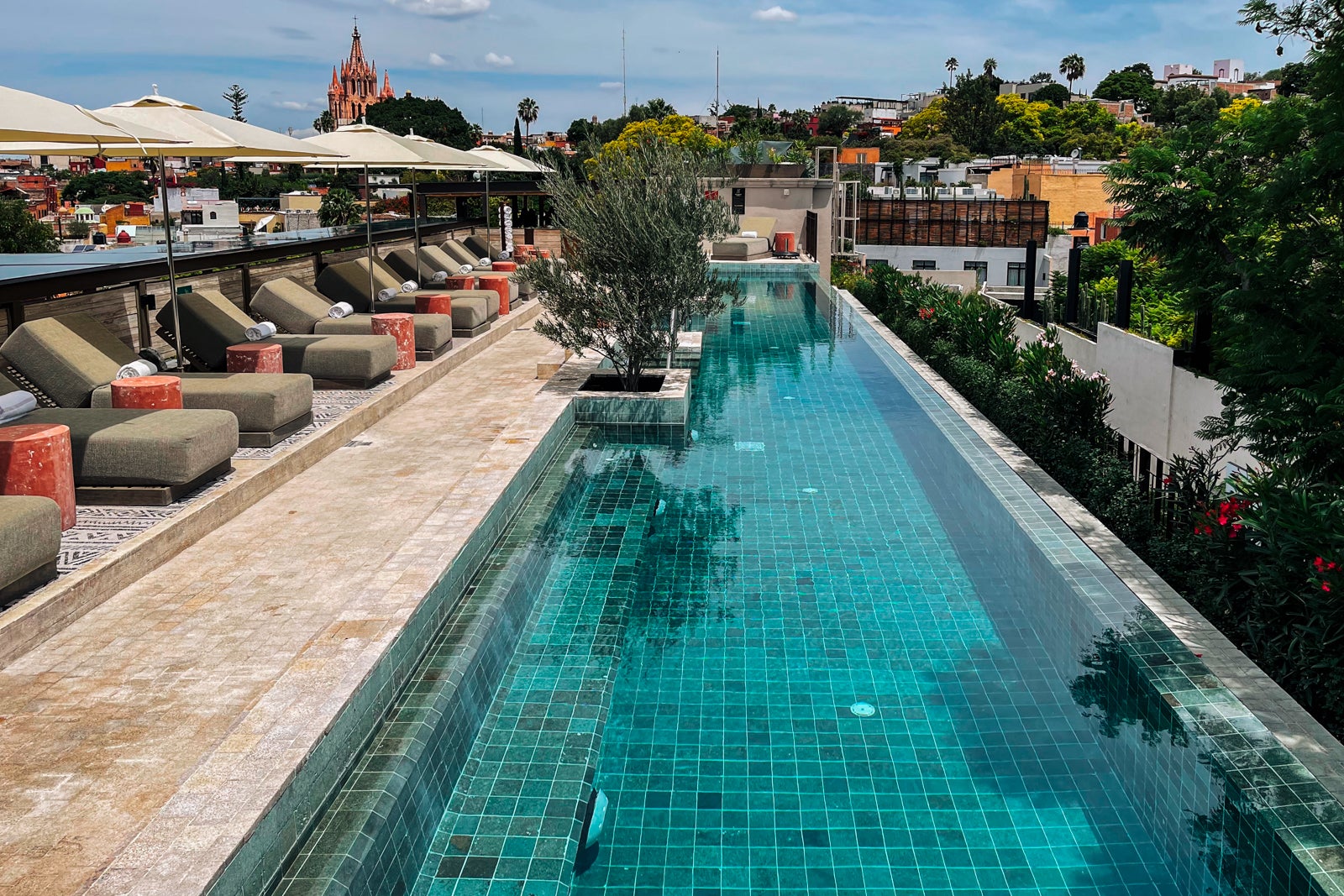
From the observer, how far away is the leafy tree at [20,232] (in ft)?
80.6

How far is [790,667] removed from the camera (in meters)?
5.63

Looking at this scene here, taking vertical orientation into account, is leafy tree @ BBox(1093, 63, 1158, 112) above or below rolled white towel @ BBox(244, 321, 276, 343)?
above

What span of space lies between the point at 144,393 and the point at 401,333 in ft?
13.8

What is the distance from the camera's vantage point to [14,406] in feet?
22.0

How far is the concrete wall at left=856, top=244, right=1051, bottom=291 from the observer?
43000 millimetres

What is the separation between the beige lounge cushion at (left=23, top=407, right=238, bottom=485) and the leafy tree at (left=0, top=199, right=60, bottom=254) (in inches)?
A: 779

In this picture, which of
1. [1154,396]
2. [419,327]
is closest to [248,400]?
[419,327]

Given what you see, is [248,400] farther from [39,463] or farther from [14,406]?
[39,463]

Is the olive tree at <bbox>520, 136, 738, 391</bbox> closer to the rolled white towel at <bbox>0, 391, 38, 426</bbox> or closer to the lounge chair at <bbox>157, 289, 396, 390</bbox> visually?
the lounge chair at <bbox>157, 289, 396, 390</bbox>

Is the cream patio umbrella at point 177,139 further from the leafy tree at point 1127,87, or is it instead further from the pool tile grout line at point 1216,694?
the leafy tree at point 1127,87

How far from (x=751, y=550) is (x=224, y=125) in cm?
634

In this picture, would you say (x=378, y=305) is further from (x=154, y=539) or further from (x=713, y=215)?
(x=154, y=539)

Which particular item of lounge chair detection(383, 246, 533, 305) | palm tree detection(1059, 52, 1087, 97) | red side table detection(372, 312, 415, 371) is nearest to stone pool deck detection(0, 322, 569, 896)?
red side table detection(372, 312, 415, 371)

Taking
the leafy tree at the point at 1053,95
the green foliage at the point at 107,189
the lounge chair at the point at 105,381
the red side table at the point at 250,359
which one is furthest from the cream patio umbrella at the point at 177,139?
the leafy tree at the point at 1053,95
